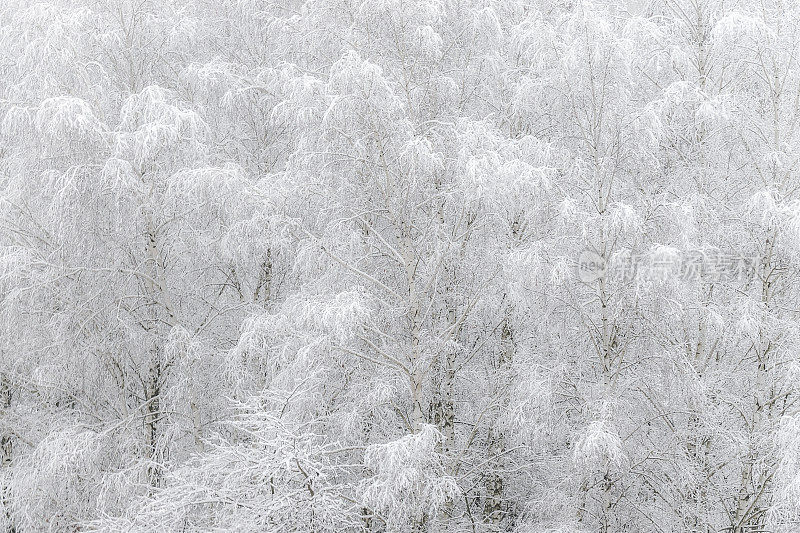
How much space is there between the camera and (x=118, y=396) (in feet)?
29.5

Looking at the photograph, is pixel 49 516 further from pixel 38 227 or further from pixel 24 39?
pixel 24 39

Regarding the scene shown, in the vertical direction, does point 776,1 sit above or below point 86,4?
above

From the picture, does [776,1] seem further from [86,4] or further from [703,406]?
[86,4]

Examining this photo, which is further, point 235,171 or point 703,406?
point 235,171

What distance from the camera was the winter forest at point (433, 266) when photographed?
7.06 metres

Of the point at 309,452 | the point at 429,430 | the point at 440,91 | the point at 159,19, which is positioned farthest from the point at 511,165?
the point at 159,19

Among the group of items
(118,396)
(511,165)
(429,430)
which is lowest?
(118,396)

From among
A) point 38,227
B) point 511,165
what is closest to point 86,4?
point 38,227

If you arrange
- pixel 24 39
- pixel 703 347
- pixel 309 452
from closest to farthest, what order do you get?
pixel 309 452 < pixel 703 347 < pixel 24 39

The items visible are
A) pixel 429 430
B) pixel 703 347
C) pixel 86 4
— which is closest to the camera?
pixel 429 430

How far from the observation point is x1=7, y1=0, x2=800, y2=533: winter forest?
7062 millimetres

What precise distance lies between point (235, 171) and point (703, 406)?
17.1 feet

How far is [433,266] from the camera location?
7.92 metres

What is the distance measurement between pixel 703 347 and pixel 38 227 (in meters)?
7.43
